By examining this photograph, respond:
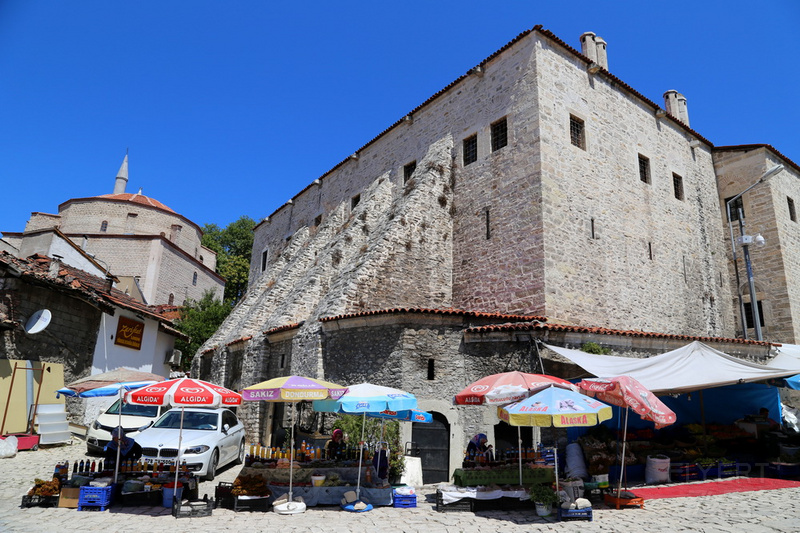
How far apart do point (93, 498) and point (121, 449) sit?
3.05 feet

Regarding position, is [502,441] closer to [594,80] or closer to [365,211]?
[365,211]

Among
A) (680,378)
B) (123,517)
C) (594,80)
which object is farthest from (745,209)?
(123,517)

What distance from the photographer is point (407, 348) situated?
41.7 feet

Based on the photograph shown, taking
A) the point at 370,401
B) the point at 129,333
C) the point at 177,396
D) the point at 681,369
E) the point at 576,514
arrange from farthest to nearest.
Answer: the point at 129,333 < the point at 681,369 < the point at 370,401 < the point at 177,396 < the point at 576,514

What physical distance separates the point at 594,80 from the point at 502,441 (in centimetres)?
1311

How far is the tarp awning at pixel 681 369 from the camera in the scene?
34.0 ft

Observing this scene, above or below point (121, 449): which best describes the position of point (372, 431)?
above

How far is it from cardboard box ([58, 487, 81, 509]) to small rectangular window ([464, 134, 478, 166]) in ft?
47.8

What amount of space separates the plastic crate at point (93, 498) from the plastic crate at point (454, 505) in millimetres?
5343

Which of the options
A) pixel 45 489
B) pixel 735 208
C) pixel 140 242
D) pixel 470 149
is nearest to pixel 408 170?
pixel 470 149

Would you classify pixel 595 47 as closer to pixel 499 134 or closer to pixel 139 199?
pixel 499 134

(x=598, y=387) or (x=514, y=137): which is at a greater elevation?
(x=514, y=137)

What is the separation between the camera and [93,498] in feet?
25.9

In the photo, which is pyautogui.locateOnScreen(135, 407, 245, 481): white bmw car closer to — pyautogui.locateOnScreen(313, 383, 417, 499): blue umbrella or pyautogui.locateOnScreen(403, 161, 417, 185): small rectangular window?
pyautogui.locateOnScreen(313, 383, 417, 499): blue umbrella
